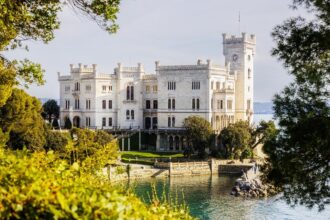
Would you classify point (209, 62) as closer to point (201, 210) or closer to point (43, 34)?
point (201, 210)

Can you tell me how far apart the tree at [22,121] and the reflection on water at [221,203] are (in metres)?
9.36

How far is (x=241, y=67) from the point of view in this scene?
223ft

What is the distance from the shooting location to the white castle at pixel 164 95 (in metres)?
63.2

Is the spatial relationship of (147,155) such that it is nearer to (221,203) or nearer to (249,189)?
(249,189)

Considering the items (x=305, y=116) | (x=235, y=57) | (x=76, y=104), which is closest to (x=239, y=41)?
(x=235, y=57)

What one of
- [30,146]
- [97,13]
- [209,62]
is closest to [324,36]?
[97,13]

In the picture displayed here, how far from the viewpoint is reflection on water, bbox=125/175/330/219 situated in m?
33.1

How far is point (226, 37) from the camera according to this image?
68.4 meters

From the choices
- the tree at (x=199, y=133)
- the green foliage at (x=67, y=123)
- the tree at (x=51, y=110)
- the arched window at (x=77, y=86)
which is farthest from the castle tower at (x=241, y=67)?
the tree at (x=51, y=110)

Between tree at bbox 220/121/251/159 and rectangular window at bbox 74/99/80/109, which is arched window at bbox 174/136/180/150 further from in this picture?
rectangular window at bbox 74/99/80/109

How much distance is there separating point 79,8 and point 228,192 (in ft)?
107

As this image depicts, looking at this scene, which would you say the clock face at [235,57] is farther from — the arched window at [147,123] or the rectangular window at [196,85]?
the arched window at [147,123]

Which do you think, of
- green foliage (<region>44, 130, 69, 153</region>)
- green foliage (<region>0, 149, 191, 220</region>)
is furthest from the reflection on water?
green foliage (<region>0, 149, 191, 220</region>)

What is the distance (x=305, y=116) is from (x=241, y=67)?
56.4m
